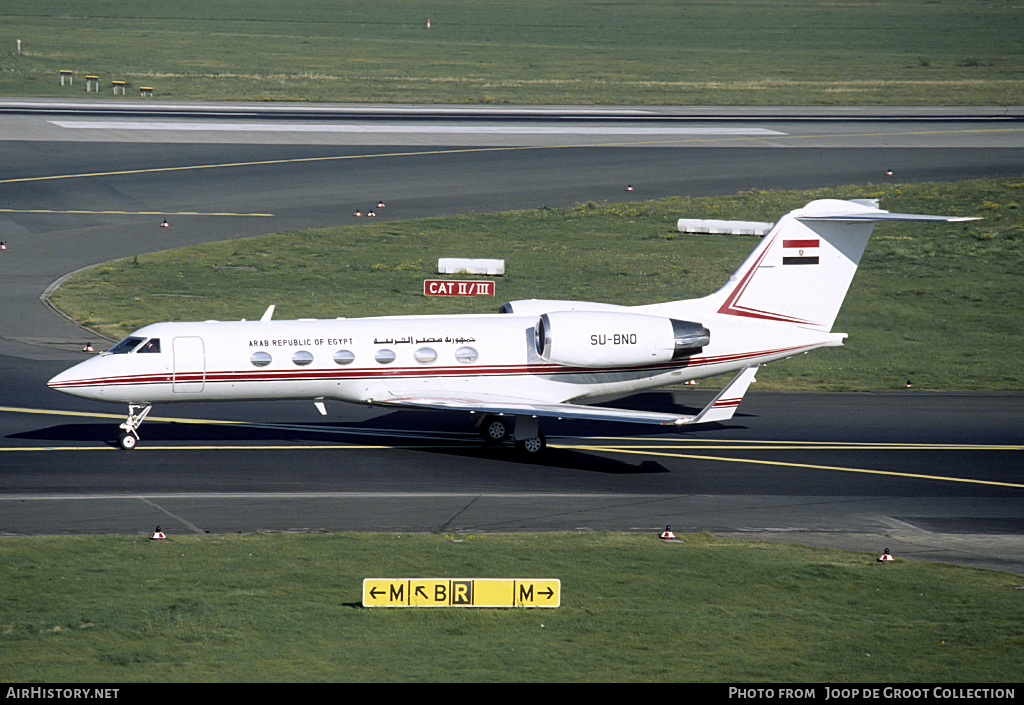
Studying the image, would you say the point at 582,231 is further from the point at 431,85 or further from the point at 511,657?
the point at 431,85

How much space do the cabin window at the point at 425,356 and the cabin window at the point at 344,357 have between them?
1628 millimetres

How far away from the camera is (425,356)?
29.2m

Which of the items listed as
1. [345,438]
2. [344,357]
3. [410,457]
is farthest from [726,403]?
[345,438]

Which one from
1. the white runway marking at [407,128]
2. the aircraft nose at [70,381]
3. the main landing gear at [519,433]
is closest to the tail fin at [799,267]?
the main landing gear at [519,433]

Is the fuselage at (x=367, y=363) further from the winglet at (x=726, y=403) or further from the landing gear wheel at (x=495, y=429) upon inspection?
the winglet at (x=726, y=403)

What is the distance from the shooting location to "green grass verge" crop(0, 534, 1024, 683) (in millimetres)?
16625

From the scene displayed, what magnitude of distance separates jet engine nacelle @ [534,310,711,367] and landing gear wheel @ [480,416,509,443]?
226cm

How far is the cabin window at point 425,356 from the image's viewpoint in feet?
95.7

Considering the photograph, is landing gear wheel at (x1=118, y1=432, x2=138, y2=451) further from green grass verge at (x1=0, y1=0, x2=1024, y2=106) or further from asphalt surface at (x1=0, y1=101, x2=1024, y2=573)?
green grass verge at (x1=0, y1=0, x2=1024, y2=106)

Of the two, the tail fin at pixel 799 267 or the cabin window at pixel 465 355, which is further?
the tail fin at pixel 799 267

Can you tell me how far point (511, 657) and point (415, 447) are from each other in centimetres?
1352
